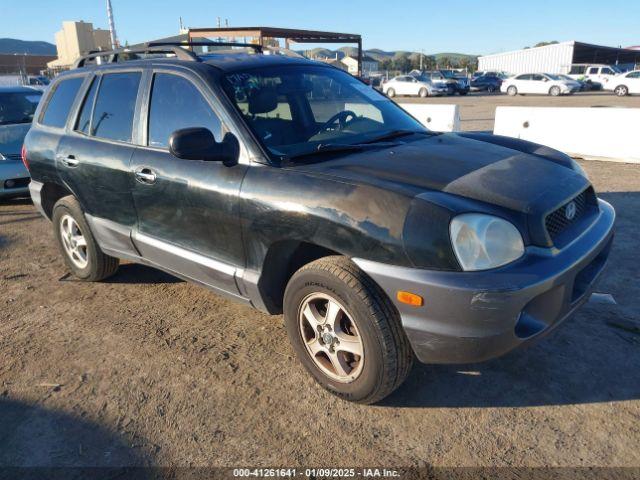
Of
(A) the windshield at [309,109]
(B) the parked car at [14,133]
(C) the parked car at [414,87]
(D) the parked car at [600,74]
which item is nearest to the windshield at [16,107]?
(B) the parked car at [14,133]

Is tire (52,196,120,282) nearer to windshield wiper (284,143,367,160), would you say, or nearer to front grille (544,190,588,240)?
windshield wiper (284,143,367,160)

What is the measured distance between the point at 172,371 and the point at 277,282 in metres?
0.89

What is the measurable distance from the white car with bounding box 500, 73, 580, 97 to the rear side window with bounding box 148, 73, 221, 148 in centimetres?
3379

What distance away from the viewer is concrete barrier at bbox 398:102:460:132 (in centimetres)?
1012

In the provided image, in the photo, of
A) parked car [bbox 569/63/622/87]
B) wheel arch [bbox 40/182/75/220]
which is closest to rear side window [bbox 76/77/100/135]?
wheel arch [bbox 40/182/75/220]

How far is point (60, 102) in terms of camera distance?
14.4 ft

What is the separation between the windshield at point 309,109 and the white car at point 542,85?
1283 inches

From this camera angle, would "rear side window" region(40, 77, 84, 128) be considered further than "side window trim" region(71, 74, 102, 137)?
Yes

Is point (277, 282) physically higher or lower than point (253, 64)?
lower

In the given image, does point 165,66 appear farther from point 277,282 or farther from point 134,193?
point 277,282

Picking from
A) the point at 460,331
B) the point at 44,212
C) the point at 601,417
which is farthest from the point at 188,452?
the point at 44,212

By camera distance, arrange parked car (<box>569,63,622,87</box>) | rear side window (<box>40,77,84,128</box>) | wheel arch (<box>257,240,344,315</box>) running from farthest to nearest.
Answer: parked car (<box>569,63,622,87</box>) < rear side window (<box>40,77,84,128</box>) < wheel arch (<box>257,240,344,315</box>)

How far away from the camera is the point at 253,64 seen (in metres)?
3.37

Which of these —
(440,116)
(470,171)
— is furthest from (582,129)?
(470,171)
